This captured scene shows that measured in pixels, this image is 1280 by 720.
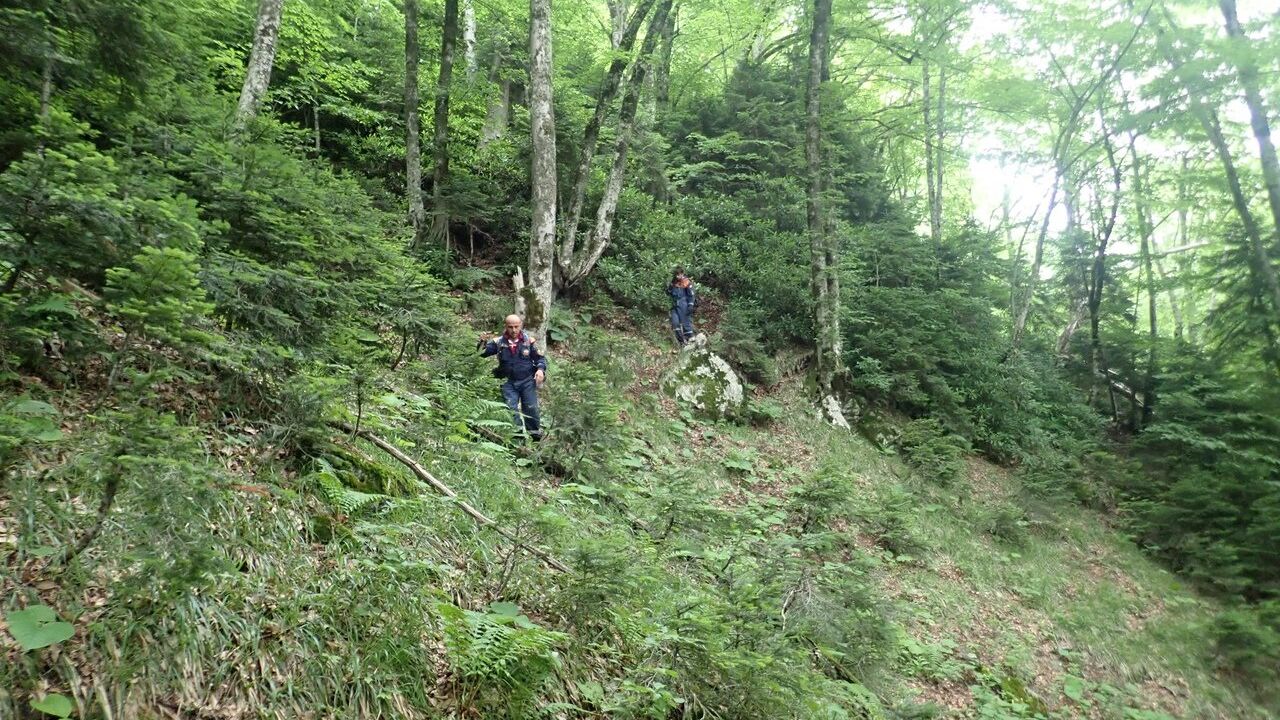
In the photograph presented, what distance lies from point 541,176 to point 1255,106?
13.2 metres

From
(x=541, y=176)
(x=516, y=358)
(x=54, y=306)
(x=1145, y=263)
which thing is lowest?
(x=516, y=358)

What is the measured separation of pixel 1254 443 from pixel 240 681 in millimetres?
16875

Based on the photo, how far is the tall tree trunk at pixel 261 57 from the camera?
7.16m

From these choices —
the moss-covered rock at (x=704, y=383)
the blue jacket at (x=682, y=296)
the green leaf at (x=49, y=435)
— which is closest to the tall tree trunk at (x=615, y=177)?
the blue jacket at (x=682, y=296)

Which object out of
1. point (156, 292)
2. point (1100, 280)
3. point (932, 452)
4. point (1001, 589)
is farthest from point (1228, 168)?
point (156, 292)

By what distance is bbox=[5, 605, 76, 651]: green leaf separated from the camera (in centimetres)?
220

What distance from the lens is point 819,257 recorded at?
13.4m

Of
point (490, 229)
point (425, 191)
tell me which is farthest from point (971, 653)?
point (425, 191)

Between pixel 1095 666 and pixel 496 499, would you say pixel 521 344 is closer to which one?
pixel 496 499

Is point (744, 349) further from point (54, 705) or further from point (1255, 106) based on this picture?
point (54, 705)

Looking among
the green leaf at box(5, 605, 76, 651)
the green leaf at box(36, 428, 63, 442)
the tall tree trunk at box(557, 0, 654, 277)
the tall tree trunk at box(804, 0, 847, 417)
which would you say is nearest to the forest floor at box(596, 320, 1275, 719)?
the tall tree trunk at box(804, 0, 847, 417)

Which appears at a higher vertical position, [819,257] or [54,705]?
[819,257]

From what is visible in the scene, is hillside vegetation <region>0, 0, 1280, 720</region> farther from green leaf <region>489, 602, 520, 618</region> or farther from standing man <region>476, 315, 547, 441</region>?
standing man <region>476, 315, 547, 441</region>

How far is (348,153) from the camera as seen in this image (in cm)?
1355
